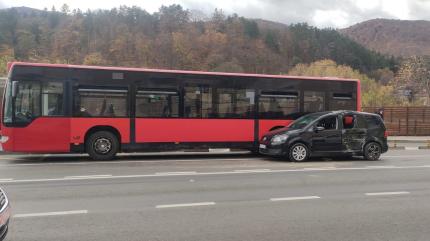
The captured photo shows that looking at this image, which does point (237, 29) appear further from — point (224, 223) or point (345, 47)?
point (224, 223)

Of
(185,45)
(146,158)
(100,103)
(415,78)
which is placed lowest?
(146,158)

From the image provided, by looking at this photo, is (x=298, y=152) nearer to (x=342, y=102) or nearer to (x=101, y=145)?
(x=342, y=102)

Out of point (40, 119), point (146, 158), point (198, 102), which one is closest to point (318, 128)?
point (198, 102)

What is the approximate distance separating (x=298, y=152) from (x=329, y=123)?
144 centimetres

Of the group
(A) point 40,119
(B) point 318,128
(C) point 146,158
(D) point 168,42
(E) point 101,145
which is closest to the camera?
(A) point 40,119

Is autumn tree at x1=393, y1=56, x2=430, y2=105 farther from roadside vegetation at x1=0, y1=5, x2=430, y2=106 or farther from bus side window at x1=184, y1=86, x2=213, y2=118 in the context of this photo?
bus side window at x1=184, y1=86, x2=213, y2=118

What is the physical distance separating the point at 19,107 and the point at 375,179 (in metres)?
9.86

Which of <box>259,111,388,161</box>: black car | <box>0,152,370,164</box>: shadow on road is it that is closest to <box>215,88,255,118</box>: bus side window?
<box>259,111,388,161</box>: black car

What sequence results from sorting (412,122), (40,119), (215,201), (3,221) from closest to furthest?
(3,221)
(215,201)
(40,119)
(412,122)

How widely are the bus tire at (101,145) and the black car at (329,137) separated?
4703mm

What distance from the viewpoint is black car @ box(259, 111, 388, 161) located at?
15.0m

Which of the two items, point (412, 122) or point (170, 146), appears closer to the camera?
point (170, 146)

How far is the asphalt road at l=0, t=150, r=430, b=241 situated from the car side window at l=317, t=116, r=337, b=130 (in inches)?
66.5

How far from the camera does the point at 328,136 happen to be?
50.3 feet
